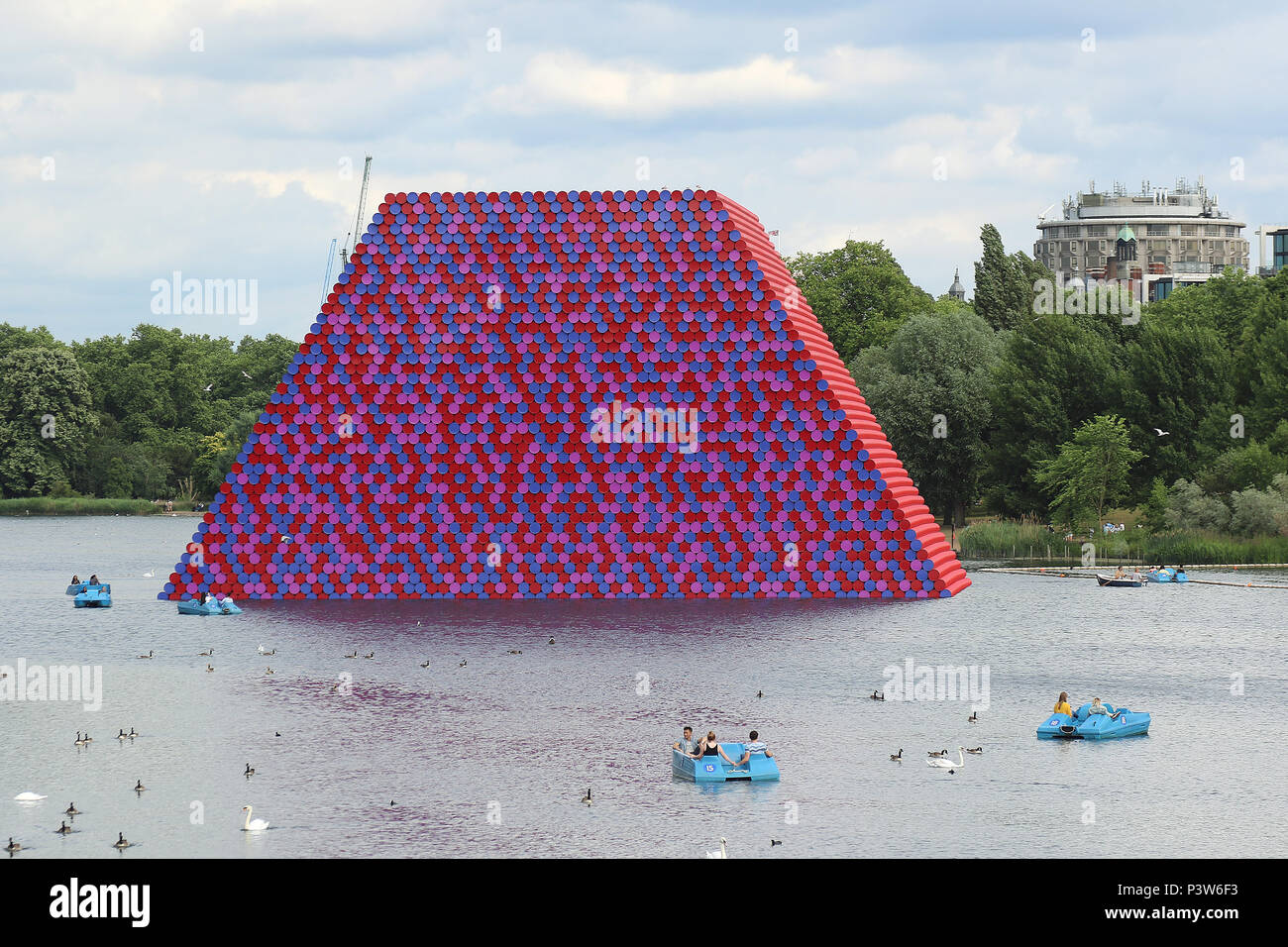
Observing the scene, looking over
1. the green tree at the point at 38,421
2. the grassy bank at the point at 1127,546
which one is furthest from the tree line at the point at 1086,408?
the green tree at the point at 38,421

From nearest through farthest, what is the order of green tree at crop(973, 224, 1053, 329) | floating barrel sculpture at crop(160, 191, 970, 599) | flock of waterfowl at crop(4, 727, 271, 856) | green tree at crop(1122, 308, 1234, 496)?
flock of waterfowl at crop(4, 727, 271, 856), floating barrel sculpture at crop(160, 191, 970, 599), green tree at crop(1122, 308, 1234, 496), green tree at crop(973, 224, 1053, 329)

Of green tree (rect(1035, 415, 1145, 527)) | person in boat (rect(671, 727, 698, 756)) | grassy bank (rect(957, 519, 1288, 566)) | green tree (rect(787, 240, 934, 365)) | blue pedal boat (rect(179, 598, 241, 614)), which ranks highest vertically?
green tree (rect(787, 240, 934, 365))

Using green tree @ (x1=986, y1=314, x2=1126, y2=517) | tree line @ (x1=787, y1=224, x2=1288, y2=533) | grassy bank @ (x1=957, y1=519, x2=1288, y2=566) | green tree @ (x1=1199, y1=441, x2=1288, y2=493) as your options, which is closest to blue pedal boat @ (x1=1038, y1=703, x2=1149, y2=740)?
grassy bank @ (x1=957, y1=519, x2=1288, y2=566)

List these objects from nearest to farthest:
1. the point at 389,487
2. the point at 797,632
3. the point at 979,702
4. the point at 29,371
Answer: the point at 979,702
the point at 797,632
the point at 389,487
the point at 29,371

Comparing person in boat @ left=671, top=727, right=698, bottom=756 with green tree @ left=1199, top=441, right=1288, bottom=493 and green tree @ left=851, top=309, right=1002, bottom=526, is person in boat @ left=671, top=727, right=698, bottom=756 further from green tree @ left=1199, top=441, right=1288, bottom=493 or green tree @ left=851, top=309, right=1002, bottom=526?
green tree @ left=851, top=309, right=1002, bottom=526

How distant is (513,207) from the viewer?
71188 millimetres

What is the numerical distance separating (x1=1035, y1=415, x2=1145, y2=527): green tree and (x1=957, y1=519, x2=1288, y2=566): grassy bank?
5.82ft

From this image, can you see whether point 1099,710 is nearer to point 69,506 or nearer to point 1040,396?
point 1040,396

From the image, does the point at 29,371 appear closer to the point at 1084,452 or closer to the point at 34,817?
the point at 1084,452

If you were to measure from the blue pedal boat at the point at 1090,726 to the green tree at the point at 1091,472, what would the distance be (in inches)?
2240

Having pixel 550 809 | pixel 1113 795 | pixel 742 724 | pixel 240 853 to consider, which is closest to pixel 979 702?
pixel 742 724

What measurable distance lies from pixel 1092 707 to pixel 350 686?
64.1 feet

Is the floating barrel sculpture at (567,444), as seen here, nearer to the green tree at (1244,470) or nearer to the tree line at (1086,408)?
the tree line at (1086,408)

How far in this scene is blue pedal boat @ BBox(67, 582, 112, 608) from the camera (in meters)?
69.8
